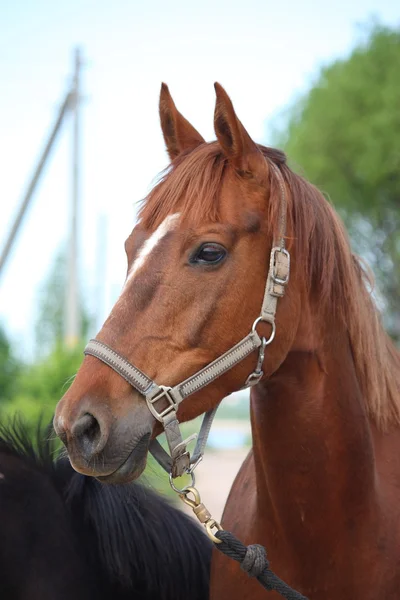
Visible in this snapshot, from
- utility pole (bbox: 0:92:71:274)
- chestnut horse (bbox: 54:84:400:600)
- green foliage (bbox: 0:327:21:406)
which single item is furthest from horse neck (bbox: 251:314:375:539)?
green foliage (bbox: 0:327:21:406)

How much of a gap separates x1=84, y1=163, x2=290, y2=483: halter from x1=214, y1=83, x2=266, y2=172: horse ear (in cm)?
12

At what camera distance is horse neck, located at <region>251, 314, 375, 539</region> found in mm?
2598

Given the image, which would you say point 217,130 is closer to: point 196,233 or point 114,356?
point 196,233

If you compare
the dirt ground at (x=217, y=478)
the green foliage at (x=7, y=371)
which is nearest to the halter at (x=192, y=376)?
the dirt ground at (x=217, y=478)

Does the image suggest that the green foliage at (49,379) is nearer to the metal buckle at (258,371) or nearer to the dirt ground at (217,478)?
the dirt ground at (217,478)

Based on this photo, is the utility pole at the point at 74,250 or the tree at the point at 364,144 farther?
the tree at the point at 364,144

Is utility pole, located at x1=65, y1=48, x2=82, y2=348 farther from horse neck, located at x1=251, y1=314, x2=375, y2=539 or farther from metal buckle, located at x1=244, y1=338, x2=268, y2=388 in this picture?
metal buckle, located at x1=244, y1=338, x2=268, y2=388

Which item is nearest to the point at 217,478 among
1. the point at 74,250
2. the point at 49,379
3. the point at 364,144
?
the point at 74,250

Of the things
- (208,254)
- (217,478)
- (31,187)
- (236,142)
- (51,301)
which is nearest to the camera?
(208,254)

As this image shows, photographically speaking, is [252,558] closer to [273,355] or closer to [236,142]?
[273,355]

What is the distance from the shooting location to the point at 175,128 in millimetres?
2865

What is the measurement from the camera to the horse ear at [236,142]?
2.52 metres

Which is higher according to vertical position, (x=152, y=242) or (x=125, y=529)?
(x=152, y=242)

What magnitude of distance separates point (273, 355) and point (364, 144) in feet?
62.9
